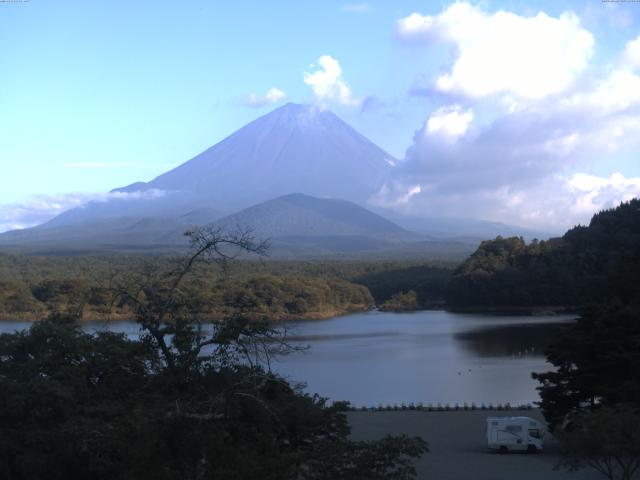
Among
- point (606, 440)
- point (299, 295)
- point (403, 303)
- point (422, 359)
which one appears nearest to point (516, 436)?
point (606, 440)

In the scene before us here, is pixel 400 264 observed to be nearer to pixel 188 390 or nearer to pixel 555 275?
pixel 555 275

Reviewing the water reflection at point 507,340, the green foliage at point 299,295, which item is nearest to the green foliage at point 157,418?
the water reflection at point 507,340

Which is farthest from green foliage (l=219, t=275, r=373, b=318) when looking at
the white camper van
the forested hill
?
the white camper van

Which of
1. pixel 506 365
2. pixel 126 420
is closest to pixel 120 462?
pixel 126 420

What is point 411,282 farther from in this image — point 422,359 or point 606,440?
point 606,440

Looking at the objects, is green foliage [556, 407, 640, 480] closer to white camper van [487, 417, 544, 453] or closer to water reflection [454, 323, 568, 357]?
white camper van [487, 417, 544, 453]

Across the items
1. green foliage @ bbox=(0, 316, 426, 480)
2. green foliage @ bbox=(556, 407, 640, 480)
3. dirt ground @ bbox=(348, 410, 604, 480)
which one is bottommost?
dirt ground @ bbox=(348, 410, 604, 480)

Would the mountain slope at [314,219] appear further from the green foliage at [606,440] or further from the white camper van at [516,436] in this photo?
the green foliage at [606,440]
